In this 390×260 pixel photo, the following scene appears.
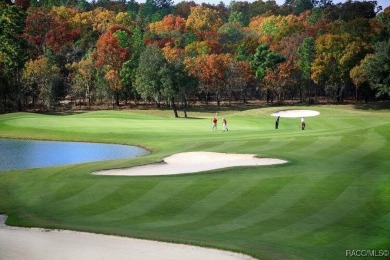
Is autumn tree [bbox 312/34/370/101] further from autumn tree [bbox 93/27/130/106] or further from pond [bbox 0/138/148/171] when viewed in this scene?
pond [bbox 0/138/148/171]

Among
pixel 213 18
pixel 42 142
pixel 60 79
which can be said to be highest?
pixel 213 18

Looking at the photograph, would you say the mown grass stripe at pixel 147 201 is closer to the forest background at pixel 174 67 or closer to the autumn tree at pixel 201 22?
the forest background at pixel 174 67

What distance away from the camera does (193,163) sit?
34812 millimetres

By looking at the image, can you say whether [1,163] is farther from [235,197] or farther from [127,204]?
[235,197]

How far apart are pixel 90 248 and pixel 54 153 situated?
3182cm

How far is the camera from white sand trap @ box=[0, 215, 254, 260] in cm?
1638

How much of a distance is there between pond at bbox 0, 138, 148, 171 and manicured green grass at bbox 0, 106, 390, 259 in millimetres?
7695

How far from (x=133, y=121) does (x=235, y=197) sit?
50187mm

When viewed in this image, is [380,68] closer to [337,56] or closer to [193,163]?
[337,56]

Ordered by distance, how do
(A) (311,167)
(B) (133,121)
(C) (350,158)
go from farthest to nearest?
1. (B) (133,121)
2. (C) (350,158)
3. (A) (311,167)

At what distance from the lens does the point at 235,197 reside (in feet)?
78.6

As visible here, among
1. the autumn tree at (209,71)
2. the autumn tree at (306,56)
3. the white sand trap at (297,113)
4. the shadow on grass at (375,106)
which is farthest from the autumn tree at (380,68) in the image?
the autumn tree at (209,71)

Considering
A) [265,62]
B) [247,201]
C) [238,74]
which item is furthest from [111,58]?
[247,201]

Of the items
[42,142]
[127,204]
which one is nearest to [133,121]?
[42,142]
